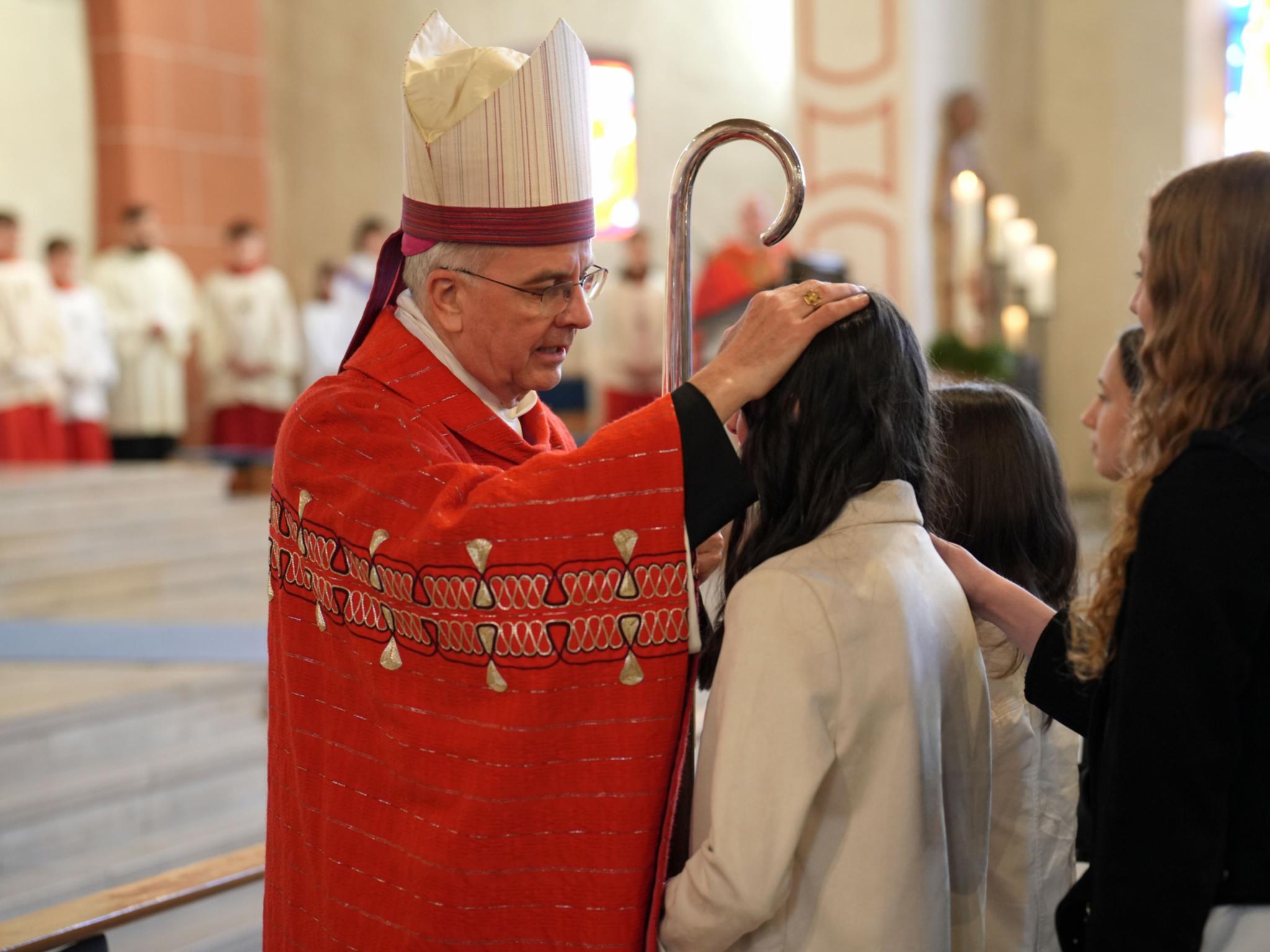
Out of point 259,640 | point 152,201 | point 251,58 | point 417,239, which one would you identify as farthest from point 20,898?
point 251,58

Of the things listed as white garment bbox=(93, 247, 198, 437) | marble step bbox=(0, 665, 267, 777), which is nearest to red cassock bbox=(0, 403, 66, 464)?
white garment bbox=(93, 247, 198, 437)

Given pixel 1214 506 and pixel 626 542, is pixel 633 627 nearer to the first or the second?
pixel 626 542

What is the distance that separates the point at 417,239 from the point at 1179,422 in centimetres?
102

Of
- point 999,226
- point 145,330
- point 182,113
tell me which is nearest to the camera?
point 999,226

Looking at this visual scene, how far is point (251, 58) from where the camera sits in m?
12.3

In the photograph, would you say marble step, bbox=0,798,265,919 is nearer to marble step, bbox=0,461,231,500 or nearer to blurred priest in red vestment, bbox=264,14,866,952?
blurred priest in red vestment, bbox=264,14,866,952

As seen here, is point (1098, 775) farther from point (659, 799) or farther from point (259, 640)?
point (259, 640)

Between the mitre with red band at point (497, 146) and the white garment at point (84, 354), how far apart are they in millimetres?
8344

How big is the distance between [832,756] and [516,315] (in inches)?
28.9

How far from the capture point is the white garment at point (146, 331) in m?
10.3

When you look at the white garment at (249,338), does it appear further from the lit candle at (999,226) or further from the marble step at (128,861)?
the marble step at (128,861)

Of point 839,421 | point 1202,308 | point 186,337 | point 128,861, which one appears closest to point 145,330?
point 186,337

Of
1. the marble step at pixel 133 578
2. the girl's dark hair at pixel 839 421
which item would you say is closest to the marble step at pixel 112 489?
the marble step at pixel 133 578

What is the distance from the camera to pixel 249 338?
35.0 ft
